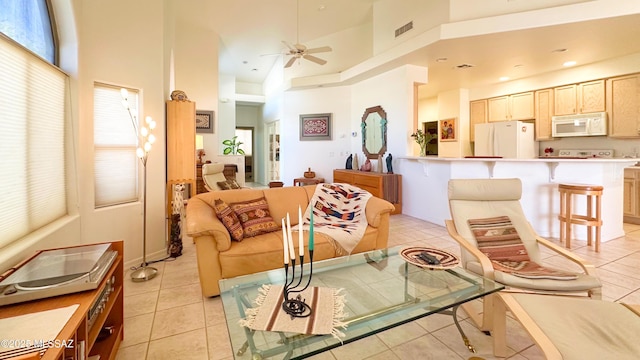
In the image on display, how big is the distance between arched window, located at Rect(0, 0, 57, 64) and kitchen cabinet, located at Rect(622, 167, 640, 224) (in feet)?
24.4

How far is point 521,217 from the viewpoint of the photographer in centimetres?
248

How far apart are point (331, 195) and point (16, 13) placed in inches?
111

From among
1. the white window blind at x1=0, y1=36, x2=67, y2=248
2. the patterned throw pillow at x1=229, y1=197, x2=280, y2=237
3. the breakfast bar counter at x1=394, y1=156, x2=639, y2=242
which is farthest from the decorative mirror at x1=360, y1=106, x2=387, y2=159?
the white window blind at x1=0, y1=36, x2=67, y2=248

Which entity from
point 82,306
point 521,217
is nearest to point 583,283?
point 521,217

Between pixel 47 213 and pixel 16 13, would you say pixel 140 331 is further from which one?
pixel 16 13

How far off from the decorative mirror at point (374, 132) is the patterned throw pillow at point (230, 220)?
13.4 feet

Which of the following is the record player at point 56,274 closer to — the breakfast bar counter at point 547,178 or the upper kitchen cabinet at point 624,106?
the breakfast bar counter at point 547,178

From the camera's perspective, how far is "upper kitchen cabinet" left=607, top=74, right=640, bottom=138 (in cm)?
460

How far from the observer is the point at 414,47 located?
4.39m

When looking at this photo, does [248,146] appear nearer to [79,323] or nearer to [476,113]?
[476,113]

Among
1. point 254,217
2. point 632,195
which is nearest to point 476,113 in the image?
point 632,195

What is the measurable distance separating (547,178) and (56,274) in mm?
5177

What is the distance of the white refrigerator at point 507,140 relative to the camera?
218 inches

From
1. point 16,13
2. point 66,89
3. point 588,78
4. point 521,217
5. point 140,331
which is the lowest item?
point 140,331
